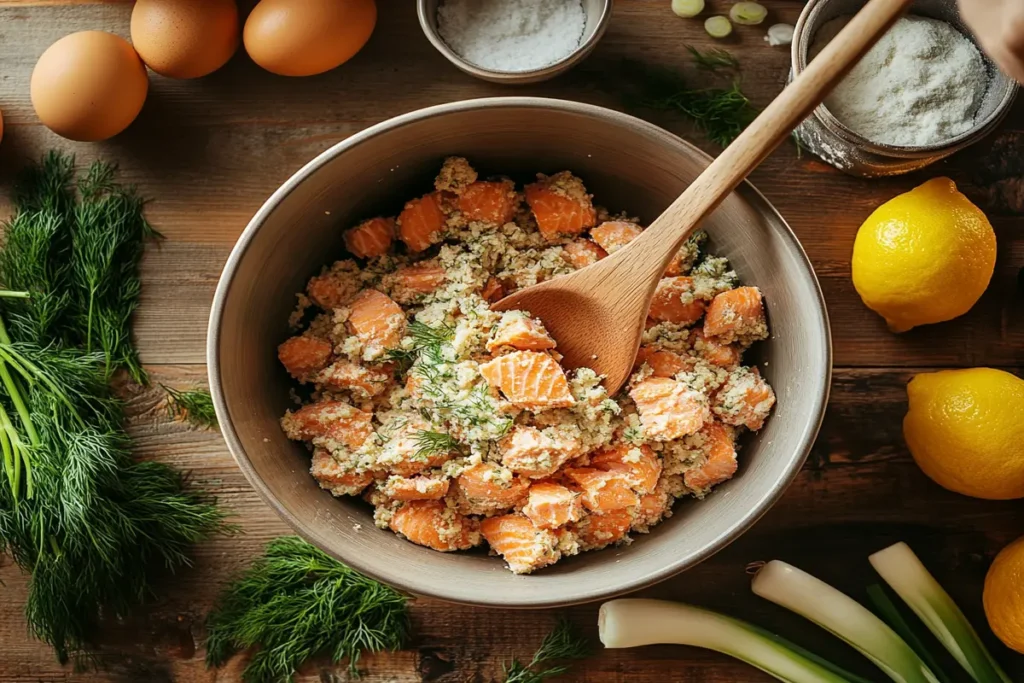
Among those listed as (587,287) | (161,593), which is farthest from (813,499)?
(161,593)

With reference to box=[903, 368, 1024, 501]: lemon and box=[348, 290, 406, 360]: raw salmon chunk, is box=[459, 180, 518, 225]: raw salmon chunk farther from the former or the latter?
box=[903, 368, 1024, 501]: lemon

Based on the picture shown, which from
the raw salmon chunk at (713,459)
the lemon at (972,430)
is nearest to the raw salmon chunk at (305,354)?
the raw salmon chunk at (713,459)

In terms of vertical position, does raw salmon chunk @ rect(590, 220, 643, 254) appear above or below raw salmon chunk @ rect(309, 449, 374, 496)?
above

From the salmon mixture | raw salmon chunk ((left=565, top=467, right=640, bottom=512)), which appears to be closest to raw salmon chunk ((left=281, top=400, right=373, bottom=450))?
the salmon mixture

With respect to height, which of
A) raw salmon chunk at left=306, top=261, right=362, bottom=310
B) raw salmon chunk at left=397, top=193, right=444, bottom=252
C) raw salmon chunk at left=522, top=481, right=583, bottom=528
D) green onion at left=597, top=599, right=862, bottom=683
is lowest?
green onion at left=597, top=599, right=862, bottom=683

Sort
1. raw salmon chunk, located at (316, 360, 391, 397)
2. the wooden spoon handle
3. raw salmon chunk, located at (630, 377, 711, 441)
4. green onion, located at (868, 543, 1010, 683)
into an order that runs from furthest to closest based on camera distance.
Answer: green onion, located at (868, 543, 1010, 683) → raw salmon chunk, located at (316, 360, 391, 397) → raw salmon chunk, located at (630, 377, 711, 441) → the wooden spoon handle

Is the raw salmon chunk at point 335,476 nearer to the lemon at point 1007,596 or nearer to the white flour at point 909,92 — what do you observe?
the white flour at point 909,92

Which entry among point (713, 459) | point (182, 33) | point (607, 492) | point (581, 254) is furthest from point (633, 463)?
point (182, 33)
